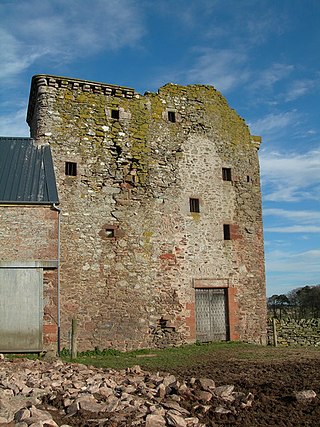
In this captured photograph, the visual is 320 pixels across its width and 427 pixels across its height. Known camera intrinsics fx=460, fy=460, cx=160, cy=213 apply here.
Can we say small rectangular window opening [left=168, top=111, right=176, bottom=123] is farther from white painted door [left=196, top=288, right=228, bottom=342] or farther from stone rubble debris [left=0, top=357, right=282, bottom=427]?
stone rubble debris [left=0, top=357, right=282, bottom=427]

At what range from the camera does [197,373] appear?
970 cm

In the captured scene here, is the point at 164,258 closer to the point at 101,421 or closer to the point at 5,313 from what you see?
the point at 5,313

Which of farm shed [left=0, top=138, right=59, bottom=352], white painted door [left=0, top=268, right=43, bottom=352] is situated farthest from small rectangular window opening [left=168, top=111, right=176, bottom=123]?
white painted door [left=0, top=268, right=43, bottom=352]

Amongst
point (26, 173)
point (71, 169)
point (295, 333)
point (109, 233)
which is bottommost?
point (295, 333)

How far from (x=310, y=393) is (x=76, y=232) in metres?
10.1

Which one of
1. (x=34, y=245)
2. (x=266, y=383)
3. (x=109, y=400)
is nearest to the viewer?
(x=109, y=400)

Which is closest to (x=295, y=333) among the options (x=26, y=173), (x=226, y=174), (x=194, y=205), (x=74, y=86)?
(x=194, y=205)

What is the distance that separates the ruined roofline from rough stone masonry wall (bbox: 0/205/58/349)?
16.6 feet

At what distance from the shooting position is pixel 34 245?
13.9 m

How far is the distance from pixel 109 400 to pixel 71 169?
10.5 m

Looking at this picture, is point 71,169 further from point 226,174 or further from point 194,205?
point 226,174

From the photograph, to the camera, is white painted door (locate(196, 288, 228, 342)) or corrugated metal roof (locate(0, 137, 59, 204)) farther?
white painted door (locate(196, 288, 228, 342))

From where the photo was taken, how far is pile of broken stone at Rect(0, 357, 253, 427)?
6.29 metres

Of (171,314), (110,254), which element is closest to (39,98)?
(110,254)
